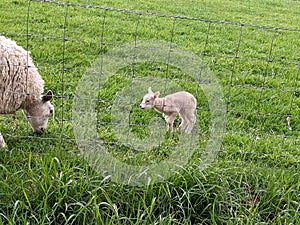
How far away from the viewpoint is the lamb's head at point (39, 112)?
5148 millimetres

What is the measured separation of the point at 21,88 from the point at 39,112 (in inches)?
14.8

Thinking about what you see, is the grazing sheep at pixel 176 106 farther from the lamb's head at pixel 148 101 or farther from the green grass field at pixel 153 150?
the green grass field at pixel 153 150

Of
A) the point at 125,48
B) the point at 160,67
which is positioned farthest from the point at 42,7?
the point at 160,67

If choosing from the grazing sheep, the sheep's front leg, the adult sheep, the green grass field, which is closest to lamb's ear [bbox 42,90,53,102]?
the adult sheep

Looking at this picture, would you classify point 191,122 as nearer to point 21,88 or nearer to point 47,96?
point 47,96

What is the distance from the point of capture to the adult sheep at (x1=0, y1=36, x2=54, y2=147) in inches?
192

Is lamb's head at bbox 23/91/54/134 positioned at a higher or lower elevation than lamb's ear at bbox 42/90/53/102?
lower

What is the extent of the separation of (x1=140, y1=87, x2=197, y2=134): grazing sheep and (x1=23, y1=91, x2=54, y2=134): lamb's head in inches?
45.6

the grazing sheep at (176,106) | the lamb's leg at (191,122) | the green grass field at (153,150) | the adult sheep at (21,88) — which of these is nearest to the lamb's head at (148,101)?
the grazing sheep at (176,106)

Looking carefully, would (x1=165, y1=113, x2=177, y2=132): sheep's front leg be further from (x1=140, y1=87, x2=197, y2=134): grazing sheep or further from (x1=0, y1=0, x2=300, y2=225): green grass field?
(x1=0, y1=0, x2=300, y2=225): green grass field

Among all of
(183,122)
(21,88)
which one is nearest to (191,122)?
(183,122)

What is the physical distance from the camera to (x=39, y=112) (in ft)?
17.1

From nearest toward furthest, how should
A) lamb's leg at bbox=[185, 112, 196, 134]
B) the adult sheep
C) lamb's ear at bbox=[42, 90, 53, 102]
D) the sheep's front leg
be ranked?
the adult sheep, lamb's ear at bbox=[42, 90, 53, 102], lamb's leg at bbox=[185, 112, 196, 134], the sheep's front leg

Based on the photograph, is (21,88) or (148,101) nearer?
(21,88)
